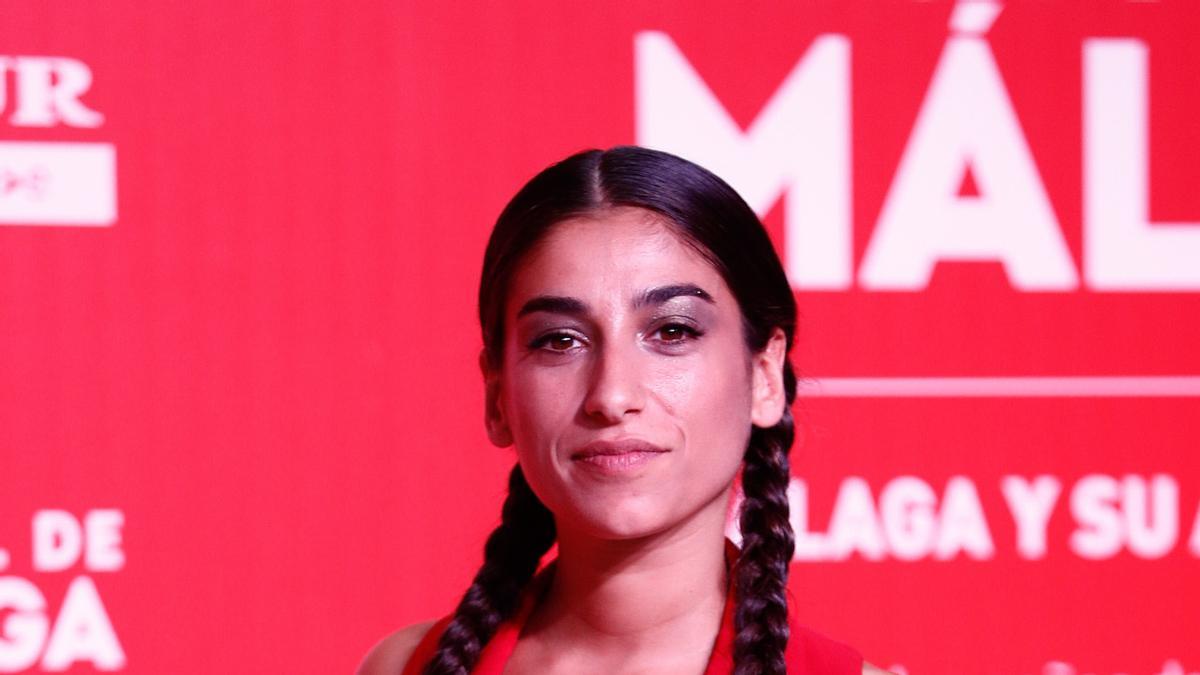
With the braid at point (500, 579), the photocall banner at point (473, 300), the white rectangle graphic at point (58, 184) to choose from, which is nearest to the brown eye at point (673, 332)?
the braid at point (500, 579)

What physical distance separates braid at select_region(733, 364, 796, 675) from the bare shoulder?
36 centimetres

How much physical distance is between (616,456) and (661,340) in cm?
11

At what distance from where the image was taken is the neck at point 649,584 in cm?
115

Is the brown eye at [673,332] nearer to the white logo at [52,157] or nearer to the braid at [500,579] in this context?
the braid at [500,579]

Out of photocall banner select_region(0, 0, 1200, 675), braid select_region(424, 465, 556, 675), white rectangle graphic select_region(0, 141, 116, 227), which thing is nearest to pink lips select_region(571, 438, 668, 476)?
braid select_region(424, 465, 556, 675)

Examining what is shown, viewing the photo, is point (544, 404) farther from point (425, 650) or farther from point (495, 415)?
point (425, 650)

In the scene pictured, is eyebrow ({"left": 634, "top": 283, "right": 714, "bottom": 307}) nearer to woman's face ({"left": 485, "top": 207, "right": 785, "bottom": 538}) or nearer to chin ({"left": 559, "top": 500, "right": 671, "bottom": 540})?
woman's face ({"left": 485, "top": 207, "right": 785, "bottom": 538})

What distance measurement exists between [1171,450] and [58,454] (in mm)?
1519

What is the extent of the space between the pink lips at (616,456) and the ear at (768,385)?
148 millimetres

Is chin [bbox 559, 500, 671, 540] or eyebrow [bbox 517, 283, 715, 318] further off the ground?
eyebrow [bbox 517, 283, 715, 318]

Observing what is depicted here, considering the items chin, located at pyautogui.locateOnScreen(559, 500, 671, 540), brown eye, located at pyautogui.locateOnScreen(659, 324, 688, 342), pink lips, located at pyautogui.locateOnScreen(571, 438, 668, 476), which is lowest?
chin, located at pyautogui.locateOnScreen(559, 500, 671, 540)

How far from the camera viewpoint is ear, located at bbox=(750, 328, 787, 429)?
120cm

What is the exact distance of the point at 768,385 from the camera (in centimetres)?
121

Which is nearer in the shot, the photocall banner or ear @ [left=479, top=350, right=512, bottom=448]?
ear @ [left=479, top=350, right=512, bottom=448]
